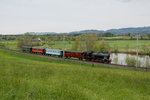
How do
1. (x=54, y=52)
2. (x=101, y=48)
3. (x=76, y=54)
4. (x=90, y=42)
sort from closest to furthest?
1. (x=76, y=54)
2. (x=54, y=52)
3. (x=101, y=48)
4. (x=90, y=42)

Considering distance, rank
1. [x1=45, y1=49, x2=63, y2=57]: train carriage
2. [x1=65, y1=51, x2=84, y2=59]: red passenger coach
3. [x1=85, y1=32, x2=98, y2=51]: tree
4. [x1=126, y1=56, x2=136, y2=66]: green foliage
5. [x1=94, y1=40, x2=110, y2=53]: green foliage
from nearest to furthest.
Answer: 1. [x1=65, y1=51, x2=84, y2=59]: red passenger coach
2. [x1=126, y1=56, x2=136, y2=66]: green foliage
3. [x1=45, y1=49, x2=63, y2=57]: train carriage
4. [x1=94, y1=40, x2=110, y2=53]: green foliage
5. [x1=85, y1=32, x2=98, y2=51]: tree

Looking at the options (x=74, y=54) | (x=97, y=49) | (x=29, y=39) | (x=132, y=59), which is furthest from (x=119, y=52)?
(x=29, y=39)

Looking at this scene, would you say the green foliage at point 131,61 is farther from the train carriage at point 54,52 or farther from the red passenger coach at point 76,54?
the train carriage at point 54,52

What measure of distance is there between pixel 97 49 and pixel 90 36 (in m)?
7.47

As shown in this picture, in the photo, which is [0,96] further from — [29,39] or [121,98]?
[29,39]

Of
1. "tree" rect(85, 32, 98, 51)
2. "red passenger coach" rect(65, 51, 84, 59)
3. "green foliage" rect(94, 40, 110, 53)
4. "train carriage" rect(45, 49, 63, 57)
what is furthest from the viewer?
"tree" rect(85, 32, 98, 51)

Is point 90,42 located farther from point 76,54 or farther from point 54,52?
point 76,54

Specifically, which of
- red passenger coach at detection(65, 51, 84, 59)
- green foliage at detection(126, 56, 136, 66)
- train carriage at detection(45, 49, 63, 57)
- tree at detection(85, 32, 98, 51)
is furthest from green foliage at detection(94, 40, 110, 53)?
red passenger coach at detection(65, 51, 84, 59)

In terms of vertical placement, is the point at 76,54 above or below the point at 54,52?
below

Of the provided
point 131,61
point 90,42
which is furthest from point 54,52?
point 131,61

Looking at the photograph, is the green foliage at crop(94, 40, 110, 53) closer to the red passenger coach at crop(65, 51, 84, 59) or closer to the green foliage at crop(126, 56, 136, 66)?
the green foliage at crop(126, 56, 136, 66)

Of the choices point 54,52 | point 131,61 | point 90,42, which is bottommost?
point 131,61

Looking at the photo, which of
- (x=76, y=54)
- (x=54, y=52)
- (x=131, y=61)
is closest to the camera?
(x=76, y=54)

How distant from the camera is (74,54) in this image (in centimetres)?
4138
